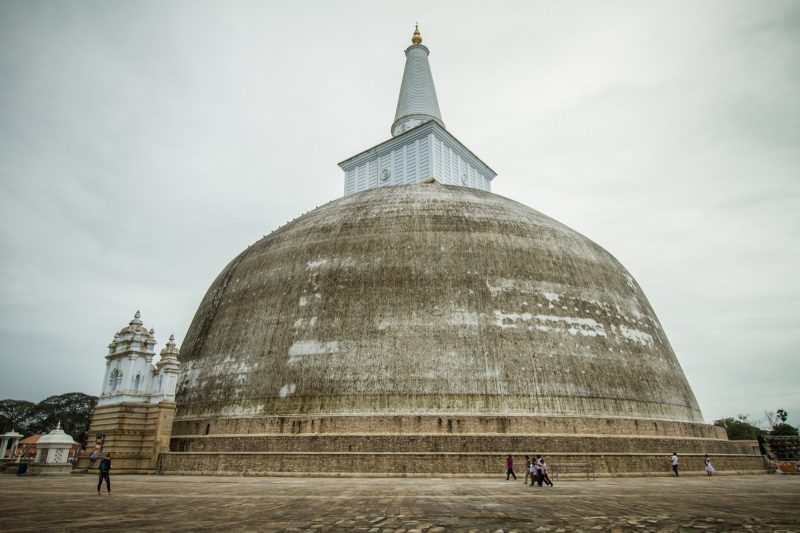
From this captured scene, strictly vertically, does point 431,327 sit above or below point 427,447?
above

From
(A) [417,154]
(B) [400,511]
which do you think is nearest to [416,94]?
(A) [417,154]

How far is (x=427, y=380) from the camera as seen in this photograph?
22.7 m

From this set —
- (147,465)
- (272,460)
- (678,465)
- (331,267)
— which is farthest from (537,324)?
(147,465)

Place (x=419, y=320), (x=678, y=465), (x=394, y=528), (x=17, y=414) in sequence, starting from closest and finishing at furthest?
1. (x=394, y=528)
2. (x=678, y=465)
3. (x=419, y=320)
4. (x=17, y=414)

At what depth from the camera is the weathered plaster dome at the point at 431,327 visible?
22953 millimetres

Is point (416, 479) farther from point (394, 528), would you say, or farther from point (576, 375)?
point (394, 528)

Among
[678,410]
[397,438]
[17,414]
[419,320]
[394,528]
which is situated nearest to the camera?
[394,528]

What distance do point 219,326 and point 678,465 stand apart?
79.5ft

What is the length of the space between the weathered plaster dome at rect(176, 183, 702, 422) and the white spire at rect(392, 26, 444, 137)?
14.5 metres

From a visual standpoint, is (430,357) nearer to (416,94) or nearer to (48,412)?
(416,94)

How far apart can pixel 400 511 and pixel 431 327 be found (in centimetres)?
1489

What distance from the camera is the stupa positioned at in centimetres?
2148

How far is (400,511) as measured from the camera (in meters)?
9.22

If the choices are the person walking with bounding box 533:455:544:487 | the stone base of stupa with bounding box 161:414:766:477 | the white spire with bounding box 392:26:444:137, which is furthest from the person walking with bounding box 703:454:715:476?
the white spire with bounding box 392:26:444:137
